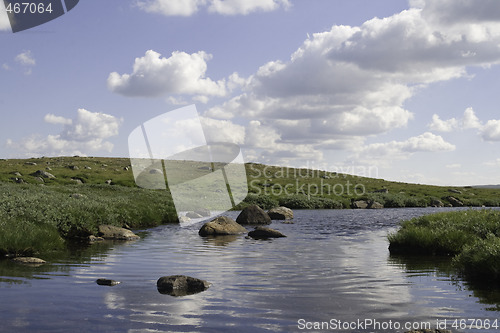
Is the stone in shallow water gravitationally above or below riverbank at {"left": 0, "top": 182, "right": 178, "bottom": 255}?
below

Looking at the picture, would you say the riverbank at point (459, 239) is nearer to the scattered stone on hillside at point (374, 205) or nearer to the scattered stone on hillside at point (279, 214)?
the scattered stone on hillside at point (279, 214)

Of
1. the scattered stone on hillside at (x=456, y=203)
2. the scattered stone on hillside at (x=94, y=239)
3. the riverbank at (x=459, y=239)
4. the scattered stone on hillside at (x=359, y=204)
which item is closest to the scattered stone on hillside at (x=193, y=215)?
the scattered stone on hillside at (x=94, y=239)

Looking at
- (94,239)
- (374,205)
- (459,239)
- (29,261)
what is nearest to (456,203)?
(374,205)

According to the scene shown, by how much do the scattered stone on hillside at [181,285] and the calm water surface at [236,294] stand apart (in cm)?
28

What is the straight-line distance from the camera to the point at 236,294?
1136 centimetres

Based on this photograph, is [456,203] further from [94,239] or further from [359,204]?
[94,239]

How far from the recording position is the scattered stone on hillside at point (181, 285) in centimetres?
1163

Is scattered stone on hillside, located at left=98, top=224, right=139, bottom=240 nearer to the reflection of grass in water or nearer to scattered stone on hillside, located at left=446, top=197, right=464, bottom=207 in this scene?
the reflection of grass in water

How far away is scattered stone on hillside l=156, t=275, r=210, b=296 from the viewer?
11.6m

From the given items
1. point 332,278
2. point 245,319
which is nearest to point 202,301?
point 245,319

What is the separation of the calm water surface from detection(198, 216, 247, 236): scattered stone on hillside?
985 centimetres

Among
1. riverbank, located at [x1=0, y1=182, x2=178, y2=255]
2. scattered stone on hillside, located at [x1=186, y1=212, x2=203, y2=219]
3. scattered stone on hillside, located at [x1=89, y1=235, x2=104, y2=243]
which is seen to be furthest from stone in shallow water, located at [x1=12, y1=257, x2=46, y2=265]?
scattered stone on hillside, located at [x1=186, y1=212, x2=203, y2=219]

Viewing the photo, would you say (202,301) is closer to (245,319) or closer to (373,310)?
(245,319)

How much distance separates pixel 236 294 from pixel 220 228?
19.2 m
